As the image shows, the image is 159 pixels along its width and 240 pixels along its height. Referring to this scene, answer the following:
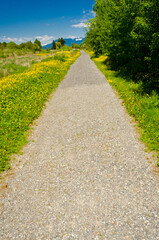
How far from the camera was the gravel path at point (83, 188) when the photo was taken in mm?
3859

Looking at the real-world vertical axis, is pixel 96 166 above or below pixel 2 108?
below

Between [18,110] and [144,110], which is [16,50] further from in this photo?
[144,110]

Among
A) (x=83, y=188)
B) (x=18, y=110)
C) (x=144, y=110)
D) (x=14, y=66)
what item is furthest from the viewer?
(x=14, y=66)

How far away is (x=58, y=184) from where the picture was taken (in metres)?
5.21

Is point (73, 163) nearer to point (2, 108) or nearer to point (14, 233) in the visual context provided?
point (14, 233)

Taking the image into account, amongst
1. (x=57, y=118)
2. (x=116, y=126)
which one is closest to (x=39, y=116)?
(x=57, y=118)

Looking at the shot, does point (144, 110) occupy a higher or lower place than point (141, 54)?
lower

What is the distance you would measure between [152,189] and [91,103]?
840cm

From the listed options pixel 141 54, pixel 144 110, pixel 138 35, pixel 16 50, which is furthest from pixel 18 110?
pixel 16 50

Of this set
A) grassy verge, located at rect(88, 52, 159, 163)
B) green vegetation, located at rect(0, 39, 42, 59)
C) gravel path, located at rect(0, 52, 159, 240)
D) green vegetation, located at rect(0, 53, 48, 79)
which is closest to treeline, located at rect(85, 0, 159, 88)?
grassy verge, located at rect(88, 52, 159, 163)

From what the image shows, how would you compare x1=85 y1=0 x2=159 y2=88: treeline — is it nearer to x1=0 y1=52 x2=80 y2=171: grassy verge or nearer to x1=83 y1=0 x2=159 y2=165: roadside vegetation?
x1=83 y1=0 x2=159 y2=165: roadside vegetation

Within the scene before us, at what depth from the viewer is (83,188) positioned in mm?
4977

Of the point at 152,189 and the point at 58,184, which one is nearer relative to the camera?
the point at 152,189

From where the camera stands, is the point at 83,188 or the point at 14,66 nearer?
the point at 83,188
